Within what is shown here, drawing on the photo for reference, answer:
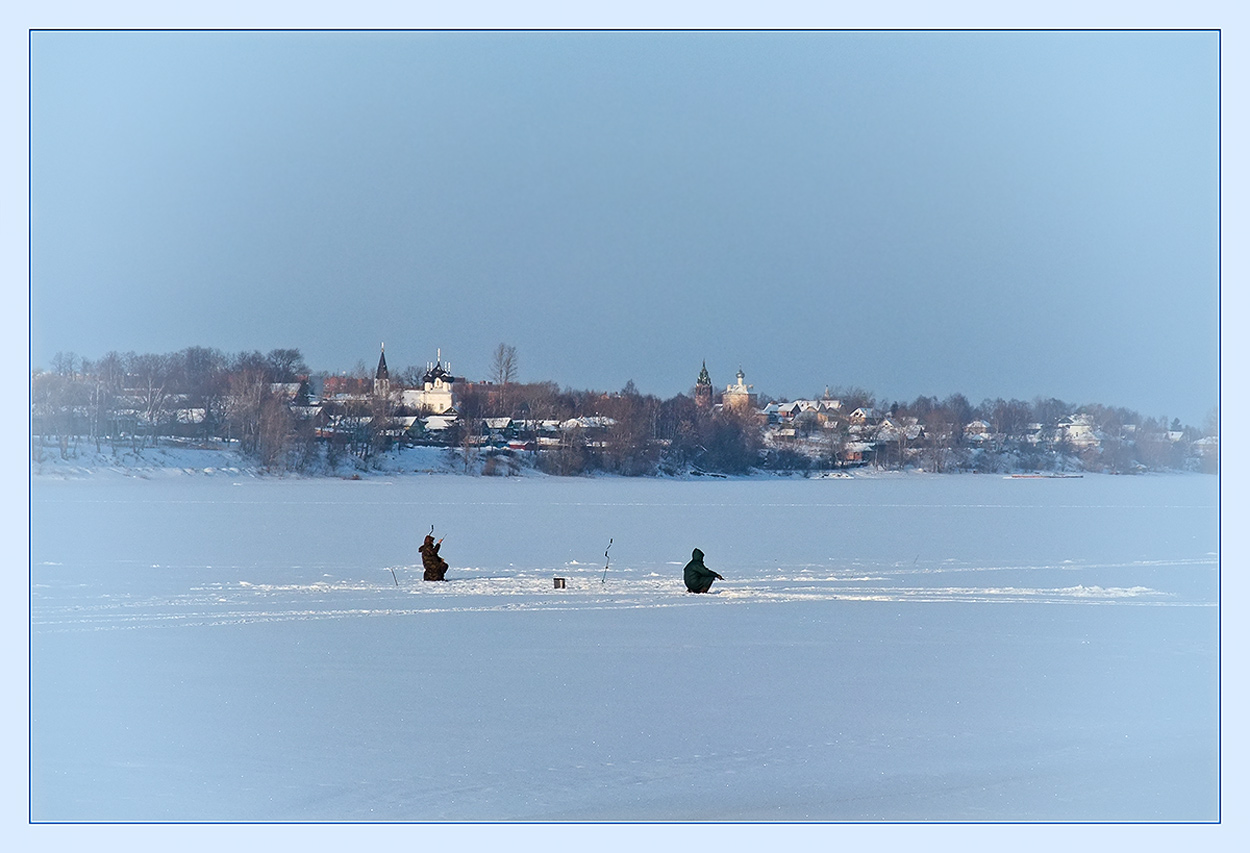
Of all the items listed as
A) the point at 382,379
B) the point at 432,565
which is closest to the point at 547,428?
the point at 382,379

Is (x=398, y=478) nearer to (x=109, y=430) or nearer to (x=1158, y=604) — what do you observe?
(x=109, y=430)

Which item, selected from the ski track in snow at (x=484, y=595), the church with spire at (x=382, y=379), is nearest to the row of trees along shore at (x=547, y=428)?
the church with spire at (x=382, y=379)

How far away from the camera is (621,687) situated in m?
9.80

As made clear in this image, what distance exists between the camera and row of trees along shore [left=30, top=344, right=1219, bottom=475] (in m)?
64.6

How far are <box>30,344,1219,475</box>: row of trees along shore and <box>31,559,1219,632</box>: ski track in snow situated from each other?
45.1 meters

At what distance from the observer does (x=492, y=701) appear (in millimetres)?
9383

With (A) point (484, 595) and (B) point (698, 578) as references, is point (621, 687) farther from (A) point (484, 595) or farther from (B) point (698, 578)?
(A) point (484, 595)

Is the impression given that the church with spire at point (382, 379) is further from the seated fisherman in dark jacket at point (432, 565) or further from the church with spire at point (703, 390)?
the seated fisherman in dark jacket at point (432, 565)

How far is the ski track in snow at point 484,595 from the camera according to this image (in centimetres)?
1304

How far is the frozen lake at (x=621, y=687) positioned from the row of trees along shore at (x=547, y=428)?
150 feet

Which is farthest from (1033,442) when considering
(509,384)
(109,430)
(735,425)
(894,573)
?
(894,573)

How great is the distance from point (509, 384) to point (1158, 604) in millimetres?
78376

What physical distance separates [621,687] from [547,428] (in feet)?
245

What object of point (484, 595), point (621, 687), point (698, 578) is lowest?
point (621, 687)
